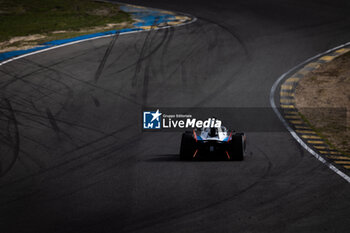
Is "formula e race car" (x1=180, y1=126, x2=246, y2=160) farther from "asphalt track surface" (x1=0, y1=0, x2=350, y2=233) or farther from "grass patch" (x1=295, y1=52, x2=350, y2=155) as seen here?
"grass patch" (x1=295, y1=52, x2=350, y2=155)

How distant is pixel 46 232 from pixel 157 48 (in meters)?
17.9

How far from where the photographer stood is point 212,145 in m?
14.6

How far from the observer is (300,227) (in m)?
11.2

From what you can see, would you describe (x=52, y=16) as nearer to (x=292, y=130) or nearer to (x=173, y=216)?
(x=292, y=130)

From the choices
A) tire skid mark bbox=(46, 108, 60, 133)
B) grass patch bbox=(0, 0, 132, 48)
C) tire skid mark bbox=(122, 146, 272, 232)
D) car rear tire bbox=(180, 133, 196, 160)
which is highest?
grass patch bbox=(0, 0, 132, 48)

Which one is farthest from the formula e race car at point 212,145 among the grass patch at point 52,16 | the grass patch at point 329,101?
the grass patch at point 52,16

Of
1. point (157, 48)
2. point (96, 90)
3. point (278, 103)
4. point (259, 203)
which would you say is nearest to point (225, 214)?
point (259, 203)

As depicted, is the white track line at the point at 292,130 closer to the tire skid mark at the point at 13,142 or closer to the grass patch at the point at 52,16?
the tire skid mark at the point at 13,142

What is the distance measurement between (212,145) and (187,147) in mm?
749

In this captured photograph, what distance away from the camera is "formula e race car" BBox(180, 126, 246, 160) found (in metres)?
14.6

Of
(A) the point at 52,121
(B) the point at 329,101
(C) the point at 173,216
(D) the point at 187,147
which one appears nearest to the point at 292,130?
(B) the point at 329,101

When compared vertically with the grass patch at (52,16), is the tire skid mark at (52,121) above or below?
below

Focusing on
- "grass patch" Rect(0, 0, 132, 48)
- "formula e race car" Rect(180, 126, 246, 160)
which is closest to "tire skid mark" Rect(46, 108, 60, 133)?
"formula e race car" Rect(180, 126, 246, 160)

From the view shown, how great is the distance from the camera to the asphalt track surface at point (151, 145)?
465 inches
